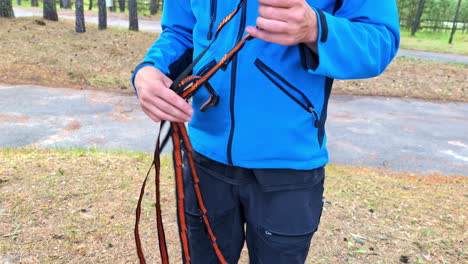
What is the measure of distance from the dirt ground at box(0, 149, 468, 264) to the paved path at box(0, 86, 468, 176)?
1262mm

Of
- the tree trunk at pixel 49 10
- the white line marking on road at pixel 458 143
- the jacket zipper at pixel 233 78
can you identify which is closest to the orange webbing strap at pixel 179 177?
the jacket zipper at pixel 233 78

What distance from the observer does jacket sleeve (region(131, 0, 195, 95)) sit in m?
1.58

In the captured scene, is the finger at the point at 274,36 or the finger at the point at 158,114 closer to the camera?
the finger at the point at 274,36

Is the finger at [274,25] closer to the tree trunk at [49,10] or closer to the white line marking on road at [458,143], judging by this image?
the white line marking on road at [458,143]

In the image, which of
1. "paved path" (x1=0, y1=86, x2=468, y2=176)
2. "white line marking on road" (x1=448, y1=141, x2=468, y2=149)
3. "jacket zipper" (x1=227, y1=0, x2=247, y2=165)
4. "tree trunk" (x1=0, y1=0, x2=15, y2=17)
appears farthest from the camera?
"tree trunk" (x1=0, y1=0, x2=15, y2=17)

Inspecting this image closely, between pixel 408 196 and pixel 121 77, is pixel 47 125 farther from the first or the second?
pixel 408 196

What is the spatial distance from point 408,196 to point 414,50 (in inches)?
760

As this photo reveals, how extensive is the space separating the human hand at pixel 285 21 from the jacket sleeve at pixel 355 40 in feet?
0.20

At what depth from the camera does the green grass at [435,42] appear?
22.0m

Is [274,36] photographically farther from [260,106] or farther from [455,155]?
[455,155]

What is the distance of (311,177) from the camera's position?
146 centimetres

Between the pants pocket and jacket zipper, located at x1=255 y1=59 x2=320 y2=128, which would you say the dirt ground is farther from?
jacket zipper, located at x1=255 y1=59 x2=320 y2=128

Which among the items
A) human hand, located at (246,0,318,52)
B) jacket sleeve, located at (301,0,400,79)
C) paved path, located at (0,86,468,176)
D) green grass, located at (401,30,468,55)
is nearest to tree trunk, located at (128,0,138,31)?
A: paved path, located at (0,86,468,176)

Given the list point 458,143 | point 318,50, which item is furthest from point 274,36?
point 458,143
